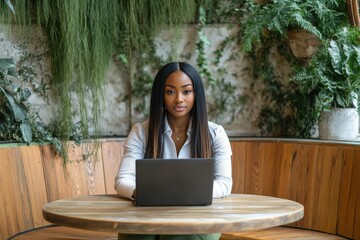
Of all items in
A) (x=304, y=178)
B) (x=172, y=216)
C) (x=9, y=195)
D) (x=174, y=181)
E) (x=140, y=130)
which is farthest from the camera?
(x=304, y=178)

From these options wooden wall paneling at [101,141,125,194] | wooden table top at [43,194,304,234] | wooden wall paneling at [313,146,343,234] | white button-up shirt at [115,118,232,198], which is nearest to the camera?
wooden table top at [43,194,304,234]

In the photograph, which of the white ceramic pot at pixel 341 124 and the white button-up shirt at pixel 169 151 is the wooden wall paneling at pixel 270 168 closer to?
the white ceramic pot at pixel 341 124

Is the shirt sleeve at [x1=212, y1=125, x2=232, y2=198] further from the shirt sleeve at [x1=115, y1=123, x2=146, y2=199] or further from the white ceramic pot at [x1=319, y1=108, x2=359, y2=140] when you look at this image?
the white ceramic pot at [x1=319, y1=108, x2=359, y2=140]

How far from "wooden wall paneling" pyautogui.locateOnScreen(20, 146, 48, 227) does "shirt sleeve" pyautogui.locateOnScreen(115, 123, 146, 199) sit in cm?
75

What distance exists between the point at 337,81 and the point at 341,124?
248mm

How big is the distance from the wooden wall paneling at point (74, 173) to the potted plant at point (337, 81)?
4.02 feet

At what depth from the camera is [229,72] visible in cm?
365

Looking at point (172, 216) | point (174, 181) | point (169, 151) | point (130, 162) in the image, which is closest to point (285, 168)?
point (169, 151)

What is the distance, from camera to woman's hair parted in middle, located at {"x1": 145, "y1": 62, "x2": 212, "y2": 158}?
2.43 meters

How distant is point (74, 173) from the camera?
317 centimetres

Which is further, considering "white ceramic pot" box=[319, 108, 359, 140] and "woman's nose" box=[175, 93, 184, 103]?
"white ceramic pot" box=[319, 108, 359, 140]

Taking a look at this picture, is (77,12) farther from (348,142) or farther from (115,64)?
(348,142)

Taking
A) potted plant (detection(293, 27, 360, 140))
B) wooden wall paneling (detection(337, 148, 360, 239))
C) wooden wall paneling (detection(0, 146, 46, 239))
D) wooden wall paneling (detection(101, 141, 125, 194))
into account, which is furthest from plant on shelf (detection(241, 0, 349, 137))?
wooden wall paneling (detection(0, 146, 46, 239))

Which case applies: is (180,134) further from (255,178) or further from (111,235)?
(255,178)
